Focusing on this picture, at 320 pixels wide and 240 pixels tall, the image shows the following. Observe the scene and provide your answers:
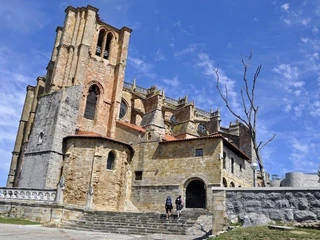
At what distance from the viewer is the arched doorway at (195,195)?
2483 centimetres

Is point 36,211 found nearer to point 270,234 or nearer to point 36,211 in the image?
point 36,211

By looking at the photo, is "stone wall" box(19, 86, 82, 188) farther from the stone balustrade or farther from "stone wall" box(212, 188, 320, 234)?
"stone wall" box(212, 188, 320, 234)

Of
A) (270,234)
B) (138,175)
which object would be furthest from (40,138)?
(270,234)

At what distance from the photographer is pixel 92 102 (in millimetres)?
30625

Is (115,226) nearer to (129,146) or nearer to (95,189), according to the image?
(95,189)

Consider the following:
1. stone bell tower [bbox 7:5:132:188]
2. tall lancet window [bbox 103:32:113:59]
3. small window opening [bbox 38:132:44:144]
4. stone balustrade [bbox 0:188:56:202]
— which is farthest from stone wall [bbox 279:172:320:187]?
stone balustrade [bbox 0:188:56:202]

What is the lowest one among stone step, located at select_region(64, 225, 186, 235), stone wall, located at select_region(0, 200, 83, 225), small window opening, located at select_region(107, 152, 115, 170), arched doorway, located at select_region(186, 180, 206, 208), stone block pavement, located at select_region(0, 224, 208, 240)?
stone block pavement, located at select_region(0, 224, 208, 240)

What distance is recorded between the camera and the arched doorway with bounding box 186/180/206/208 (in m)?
24.8

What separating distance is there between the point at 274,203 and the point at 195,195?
53.6 ft

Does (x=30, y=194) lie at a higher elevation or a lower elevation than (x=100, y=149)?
lower

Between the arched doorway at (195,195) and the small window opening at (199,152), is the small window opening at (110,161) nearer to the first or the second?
the arched doorway at (195,195)

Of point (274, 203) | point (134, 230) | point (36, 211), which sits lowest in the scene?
point (134, 230)

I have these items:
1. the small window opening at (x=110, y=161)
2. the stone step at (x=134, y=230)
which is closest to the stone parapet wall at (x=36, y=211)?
the stone step at (x=134, y=230)

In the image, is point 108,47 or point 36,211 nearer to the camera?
point 36,211
